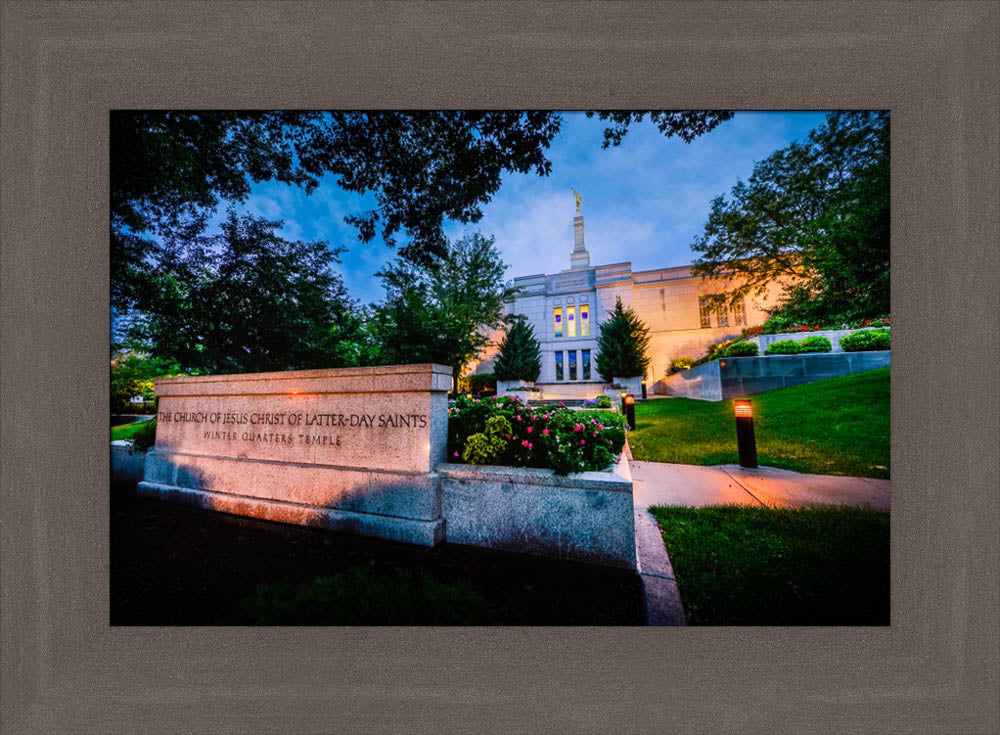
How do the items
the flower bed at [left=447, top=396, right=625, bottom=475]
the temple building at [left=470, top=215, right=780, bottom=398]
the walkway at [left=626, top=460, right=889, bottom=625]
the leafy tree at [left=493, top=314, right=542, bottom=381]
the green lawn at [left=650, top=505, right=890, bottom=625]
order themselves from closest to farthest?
1. the green lawn at [left=650, top=505, right=890, bottom=625]
2. the walkway at [left=626, top=460, right=889, bottom=625]
3. the flower bed at [left=447, top=396, right=625, bottom=475]
4. the leafy tree at [left=493, top=314, right=542, bottom=381]
5. the temple building at [left=470, top=215, right=780, bottom=398]

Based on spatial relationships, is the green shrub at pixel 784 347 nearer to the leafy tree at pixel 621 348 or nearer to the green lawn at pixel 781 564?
the leafy tree at pixel 621 348

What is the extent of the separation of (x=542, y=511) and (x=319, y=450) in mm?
2506

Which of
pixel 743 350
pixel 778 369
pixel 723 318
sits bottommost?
pixel 778 369

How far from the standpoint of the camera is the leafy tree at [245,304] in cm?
374

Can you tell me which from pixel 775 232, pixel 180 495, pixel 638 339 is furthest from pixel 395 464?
pixel 638 339

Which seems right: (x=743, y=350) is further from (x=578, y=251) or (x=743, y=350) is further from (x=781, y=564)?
(x=578, y=251)

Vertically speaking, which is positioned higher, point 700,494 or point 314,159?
point 314,159

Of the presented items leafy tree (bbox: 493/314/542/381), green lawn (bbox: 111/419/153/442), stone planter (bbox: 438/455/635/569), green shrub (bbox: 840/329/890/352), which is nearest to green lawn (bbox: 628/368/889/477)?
green shrub (bbox: 840/329/890/352)


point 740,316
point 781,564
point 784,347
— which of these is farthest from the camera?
point 740,316

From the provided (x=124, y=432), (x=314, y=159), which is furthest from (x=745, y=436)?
(x=124, y=432)

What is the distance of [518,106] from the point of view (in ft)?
6.22

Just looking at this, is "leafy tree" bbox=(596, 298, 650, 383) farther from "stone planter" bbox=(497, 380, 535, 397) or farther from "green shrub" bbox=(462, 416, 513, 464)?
"green shrub" bbox=(462, 416, 513, 464)

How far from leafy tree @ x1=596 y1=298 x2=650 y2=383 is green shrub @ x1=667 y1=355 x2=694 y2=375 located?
173 centimetres

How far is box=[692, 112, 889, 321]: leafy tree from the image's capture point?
254 centimetres
